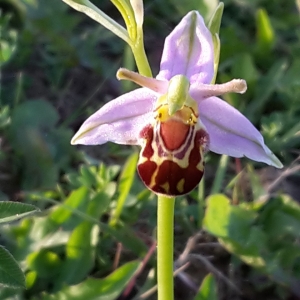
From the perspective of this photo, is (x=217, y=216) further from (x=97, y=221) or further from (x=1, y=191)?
(x=1, y=191)

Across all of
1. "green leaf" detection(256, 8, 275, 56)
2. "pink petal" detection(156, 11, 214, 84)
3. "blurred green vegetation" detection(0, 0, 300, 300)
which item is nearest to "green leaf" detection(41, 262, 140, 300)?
"blurred green vegetation" detection(0, 0, 300, 300)

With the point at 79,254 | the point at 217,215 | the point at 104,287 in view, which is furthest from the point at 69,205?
the point at 217,215

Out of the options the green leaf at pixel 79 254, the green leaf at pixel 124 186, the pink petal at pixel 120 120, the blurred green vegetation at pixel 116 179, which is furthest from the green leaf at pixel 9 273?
the green leaf at pixel 124 186

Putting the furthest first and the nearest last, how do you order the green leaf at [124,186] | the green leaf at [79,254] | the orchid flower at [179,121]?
the green leaf at [124,186]
the green leaf at [79,254]
the orchid flower at [179,121]

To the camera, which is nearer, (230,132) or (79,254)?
(230,132)

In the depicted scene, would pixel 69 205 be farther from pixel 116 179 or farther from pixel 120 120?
pixel 120 120

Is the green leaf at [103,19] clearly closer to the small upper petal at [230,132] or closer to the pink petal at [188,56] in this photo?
the pink petal at [188,56]
